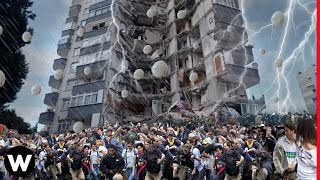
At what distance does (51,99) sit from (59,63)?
443 centimetres

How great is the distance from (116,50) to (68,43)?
6783 millimetres

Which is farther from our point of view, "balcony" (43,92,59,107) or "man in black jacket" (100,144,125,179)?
"balcony" (43,92,59,107)

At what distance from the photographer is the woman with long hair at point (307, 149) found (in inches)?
76.7

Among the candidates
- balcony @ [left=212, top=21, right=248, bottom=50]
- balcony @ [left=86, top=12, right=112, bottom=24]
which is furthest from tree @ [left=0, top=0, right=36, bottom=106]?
balcony @ [left=212, top=21, right=248, bottom=50]

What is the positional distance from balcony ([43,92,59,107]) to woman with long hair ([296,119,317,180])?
2097 centimetres

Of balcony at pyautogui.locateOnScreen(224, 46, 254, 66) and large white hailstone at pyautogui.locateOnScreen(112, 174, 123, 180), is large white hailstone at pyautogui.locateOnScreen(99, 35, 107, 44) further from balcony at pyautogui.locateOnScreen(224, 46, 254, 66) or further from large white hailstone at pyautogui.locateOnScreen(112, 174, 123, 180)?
large white hailstone at pyautogui.locateOnScreen(112, 174, 123, 180)

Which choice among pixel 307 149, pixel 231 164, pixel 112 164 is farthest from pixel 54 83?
pixel 307 149

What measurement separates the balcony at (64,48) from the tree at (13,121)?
14.3 meters

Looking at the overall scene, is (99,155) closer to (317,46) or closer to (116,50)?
(317,46)

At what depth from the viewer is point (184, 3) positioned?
76.7 feet

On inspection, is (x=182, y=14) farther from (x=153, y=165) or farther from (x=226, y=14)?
(x=153, y=165)

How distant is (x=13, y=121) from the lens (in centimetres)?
1127

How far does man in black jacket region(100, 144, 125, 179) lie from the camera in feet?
18.9

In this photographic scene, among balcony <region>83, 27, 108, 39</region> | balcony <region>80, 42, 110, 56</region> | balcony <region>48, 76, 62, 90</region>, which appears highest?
balcony <region>83, 27, 108, 39</region>
